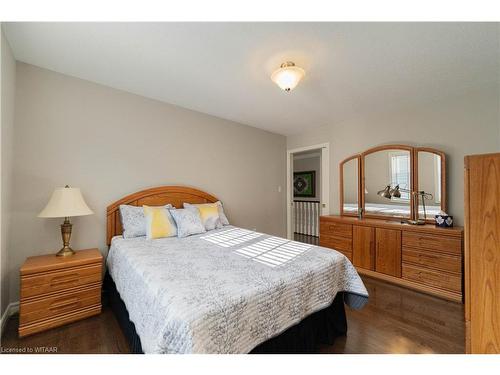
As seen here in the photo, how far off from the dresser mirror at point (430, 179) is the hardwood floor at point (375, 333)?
3.60 ft

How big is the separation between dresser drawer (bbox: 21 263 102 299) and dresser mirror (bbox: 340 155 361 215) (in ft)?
11.1

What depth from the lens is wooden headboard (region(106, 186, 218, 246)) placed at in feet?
8.05

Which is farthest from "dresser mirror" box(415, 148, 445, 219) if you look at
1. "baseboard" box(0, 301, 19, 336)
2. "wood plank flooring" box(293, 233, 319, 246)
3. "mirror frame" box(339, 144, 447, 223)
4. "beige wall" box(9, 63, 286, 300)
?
"baseboard" box(0, 301, 19, 336)

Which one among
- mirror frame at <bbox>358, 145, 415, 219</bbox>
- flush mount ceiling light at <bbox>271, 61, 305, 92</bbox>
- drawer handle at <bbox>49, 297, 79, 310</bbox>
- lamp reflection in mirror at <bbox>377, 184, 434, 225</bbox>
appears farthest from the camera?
mirror frame at <bbox>358, 145, 415, 219</bbox>

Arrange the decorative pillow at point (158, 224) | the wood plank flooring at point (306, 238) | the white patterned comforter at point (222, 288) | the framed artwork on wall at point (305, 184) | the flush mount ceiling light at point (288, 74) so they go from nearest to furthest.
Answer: the white patterned comforter at point (222, 288), the flush mount ceiling light at point (288, 74), the decorative pillow at point (158, 224), the wood plank flooring at point (306, 238), the framed artwork on wall at point (305, 184)

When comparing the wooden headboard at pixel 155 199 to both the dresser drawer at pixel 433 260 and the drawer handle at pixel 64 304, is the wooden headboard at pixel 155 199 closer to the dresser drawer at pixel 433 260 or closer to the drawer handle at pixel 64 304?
the drawer handle at pixel 64 304

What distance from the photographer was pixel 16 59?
6.51 ft

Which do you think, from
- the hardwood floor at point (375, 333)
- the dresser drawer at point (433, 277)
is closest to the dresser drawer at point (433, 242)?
the dresser drawer at point (433, 277)

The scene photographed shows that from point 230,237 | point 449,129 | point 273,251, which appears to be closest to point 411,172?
point 449,129

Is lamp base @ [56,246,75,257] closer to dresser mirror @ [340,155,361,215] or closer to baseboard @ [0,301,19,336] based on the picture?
baseboard @ [0,301,19,336]

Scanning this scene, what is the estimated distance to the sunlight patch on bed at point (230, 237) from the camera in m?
2.18

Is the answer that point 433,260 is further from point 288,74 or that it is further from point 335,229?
point 288,74
